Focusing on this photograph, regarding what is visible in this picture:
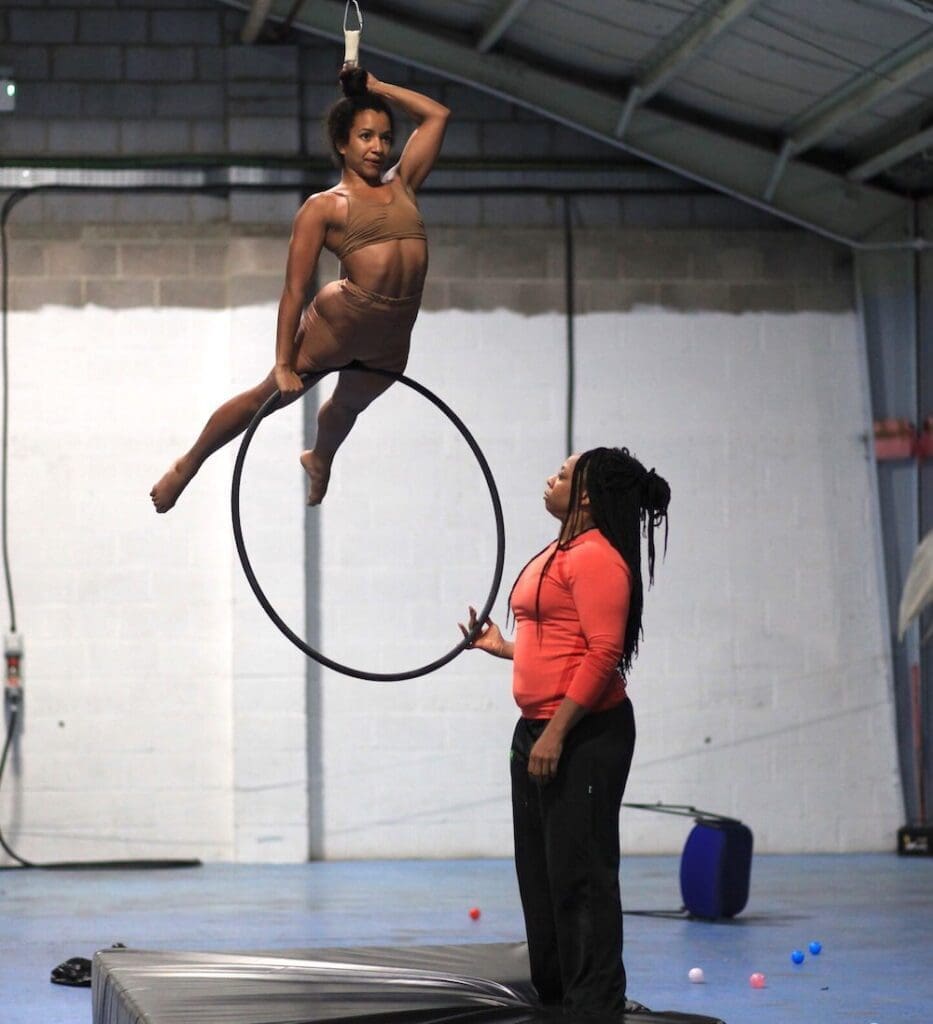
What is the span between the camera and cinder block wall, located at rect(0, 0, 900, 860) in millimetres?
7906

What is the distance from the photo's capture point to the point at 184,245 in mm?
8141

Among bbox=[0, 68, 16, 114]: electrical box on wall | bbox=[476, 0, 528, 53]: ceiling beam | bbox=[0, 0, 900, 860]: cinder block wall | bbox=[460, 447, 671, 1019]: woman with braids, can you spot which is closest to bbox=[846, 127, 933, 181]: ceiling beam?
bbox=[0, 0, 900, 860]: cinder block wall

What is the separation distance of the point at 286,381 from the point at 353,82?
26.2 inches

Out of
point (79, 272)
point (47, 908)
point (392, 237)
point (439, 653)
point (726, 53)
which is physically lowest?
point (47, 908)

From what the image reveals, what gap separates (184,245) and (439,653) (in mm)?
2392

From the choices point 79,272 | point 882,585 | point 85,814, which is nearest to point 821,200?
point 882,585

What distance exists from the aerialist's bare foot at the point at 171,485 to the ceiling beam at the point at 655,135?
14.0 ft

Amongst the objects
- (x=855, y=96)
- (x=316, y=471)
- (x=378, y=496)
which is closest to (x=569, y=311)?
(x=378, y=496)

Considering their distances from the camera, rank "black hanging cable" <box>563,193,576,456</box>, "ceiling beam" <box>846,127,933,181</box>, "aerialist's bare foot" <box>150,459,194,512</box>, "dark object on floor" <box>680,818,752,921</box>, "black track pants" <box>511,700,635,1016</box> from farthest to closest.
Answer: "black hanging cable" <box>563,193,576,456</box>
"ceiling beam" <box>846,127,933,181</box>
"dark object on floor" <box>680,818,752,921</box>
"aerialist's bare foot" <box>150,459,194,512</box>
"black track pants" <box>511,700,635,1016</box>

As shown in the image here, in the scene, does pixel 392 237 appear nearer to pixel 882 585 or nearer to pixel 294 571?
pixel 294 571

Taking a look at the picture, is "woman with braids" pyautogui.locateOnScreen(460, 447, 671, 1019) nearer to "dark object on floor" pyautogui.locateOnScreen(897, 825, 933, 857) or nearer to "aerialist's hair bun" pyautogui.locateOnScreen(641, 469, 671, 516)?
"aerialist's hair bun" pyautogui.locateOnScreen(641, 469, 671, 516)

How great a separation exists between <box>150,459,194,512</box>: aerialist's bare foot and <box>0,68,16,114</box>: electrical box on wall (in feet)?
13.5

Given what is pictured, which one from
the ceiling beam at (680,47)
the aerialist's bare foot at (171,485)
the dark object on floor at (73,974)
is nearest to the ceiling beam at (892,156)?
the ceiling beam at (680,47)

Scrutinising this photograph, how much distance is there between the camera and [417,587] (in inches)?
317
